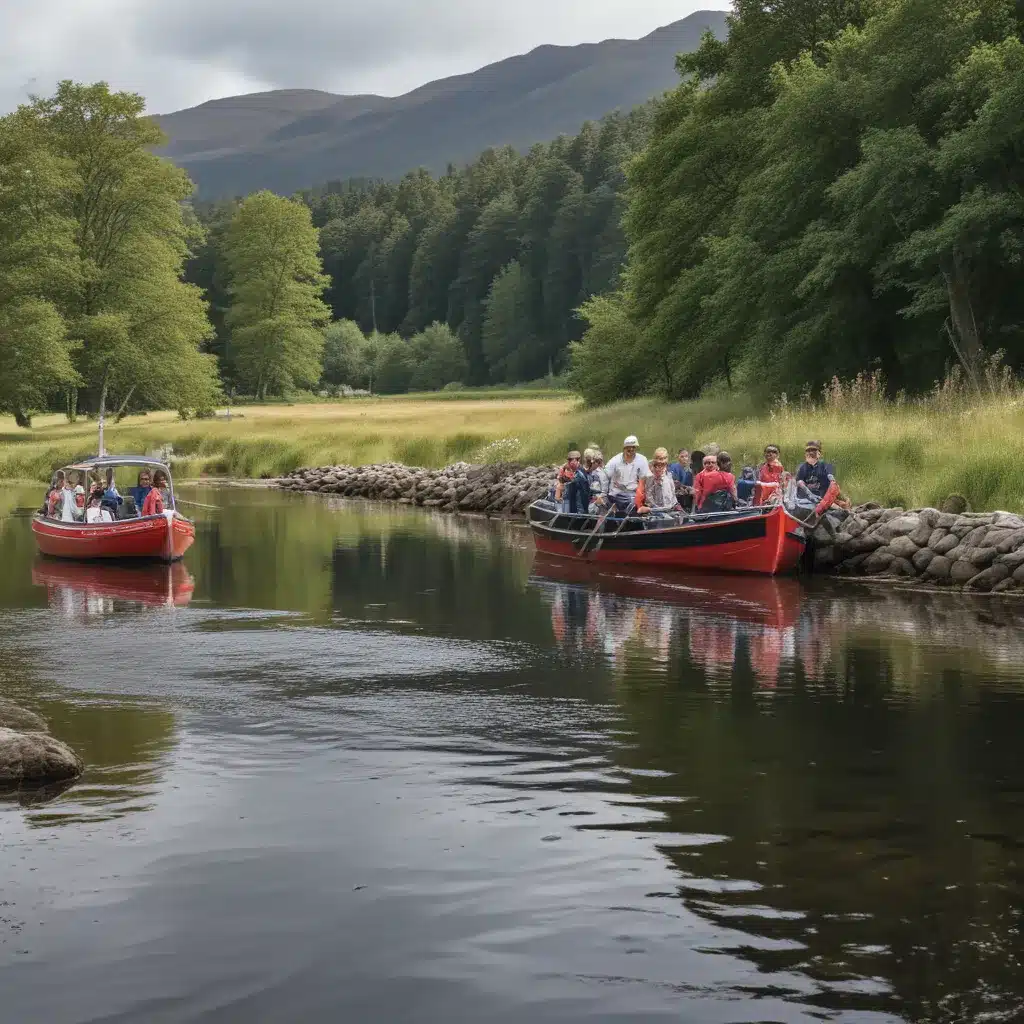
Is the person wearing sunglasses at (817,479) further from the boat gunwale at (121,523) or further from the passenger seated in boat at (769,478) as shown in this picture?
the boat gunwale at (121,523)

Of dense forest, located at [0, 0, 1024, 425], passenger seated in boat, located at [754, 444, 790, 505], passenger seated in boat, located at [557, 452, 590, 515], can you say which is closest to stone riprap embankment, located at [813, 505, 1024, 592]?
passenger seated in boat, located at [754, 444, 790, 505]

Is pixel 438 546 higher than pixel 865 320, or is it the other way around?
pixel 865 320

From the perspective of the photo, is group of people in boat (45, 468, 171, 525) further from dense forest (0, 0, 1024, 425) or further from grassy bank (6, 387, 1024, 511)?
dense forest (0, 0, 1024, 425)

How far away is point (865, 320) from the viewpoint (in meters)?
38.2

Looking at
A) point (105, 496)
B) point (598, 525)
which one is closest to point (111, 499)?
point (105, 496)

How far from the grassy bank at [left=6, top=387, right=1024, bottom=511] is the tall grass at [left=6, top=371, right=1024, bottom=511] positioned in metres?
0.04

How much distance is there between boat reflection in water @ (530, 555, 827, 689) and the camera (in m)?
17.5

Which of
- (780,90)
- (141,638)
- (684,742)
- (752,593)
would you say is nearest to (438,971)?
(684,742)

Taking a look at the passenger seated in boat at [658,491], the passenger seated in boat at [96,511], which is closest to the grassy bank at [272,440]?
the passenger seated in boat at [96,511]

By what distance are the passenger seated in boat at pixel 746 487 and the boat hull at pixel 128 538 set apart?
1018cm

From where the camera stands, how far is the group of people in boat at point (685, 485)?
26.0 meters

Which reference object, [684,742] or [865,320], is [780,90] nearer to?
[865,320]

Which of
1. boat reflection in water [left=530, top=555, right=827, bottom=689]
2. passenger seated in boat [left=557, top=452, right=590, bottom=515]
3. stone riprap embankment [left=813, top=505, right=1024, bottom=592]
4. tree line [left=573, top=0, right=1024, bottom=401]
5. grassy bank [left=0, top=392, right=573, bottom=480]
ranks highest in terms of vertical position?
tree line [left=573, top=0, right=1024, bottom=401]

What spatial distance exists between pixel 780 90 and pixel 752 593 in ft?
74.6
